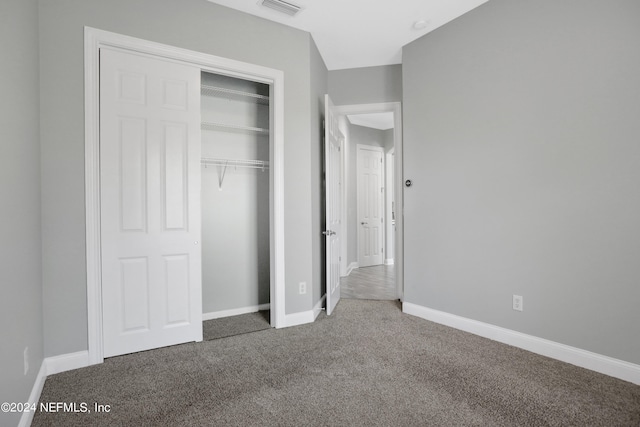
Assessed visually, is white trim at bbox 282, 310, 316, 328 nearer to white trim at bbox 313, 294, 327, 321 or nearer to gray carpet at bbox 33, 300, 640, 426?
white trim at bbox 313, 294, 327, 321

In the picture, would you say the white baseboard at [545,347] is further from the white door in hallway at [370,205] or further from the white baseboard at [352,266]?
the white door in hallway at [370,205]

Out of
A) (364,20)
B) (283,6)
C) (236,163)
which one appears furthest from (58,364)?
(364,20)

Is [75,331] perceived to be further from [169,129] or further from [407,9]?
[407,9]

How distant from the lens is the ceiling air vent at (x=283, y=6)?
272 centimetres

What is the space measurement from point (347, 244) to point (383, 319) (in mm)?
2698

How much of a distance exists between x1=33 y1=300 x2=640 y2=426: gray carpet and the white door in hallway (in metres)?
3.61

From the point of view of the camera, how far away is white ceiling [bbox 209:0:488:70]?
109 inches

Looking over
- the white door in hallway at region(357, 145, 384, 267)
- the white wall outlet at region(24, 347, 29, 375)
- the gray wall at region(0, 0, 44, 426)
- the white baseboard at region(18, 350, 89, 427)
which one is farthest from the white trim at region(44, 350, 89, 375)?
the white door in hallway at region(357, 145, 384, 267)

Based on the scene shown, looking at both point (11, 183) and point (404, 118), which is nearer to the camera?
point (11, 183)

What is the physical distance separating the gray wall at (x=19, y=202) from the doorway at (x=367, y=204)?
3.52m

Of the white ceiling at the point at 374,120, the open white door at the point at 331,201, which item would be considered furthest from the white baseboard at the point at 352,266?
the white ceiling at the point at 374,120

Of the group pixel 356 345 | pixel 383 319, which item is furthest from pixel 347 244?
pixel 356 345

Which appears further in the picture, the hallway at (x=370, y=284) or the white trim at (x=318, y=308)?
the hallway at (x=370, y=284)

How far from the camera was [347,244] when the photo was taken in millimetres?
5926
